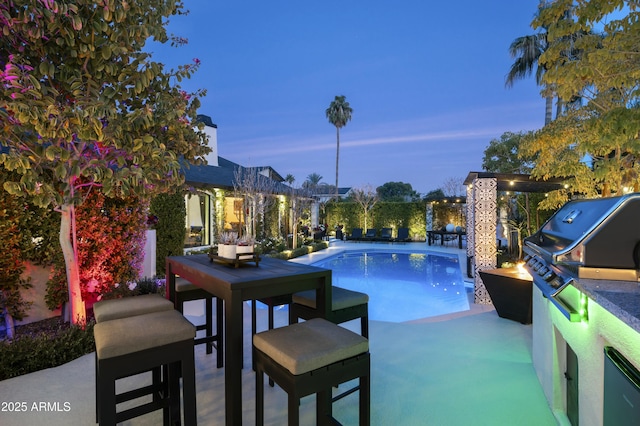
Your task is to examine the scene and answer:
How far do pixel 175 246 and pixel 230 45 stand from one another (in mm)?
46694

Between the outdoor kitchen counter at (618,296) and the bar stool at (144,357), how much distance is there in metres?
2.26

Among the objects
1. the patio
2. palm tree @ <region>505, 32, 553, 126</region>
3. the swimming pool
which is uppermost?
palm tree @ <region>505, 32, 553, 126</region>

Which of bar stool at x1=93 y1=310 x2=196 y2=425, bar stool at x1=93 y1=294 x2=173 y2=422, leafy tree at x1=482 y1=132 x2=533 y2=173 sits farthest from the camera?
leafy tree at x1=482 y1=132 x2=533 y2=173

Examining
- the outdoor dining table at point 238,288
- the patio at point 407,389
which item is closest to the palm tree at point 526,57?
the patio at point 407,389

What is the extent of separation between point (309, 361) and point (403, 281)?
8746 mm

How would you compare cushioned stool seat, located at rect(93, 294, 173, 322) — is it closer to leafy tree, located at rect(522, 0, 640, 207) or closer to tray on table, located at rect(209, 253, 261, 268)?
tray on table, located at rect(209, 253, 261, 268)

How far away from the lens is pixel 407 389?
2.96 m

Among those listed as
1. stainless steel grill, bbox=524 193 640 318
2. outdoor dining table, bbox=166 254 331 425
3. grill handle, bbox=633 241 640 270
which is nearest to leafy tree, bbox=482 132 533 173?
stainless steel grill, bbox=524 193 640 318

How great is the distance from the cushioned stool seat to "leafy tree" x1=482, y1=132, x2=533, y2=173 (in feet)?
54.0

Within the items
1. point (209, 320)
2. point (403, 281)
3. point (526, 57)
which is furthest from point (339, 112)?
point (209, 320)

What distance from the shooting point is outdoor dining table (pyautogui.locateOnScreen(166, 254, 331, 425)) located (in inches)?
82.1

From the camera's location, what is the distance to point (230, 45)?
46.3m

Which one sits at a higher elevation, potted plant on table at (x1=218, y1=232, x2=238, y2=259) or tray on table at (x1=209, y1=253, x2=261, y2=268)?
potted plant on table at (x1=218, y1=232, x2=238, y2=259)

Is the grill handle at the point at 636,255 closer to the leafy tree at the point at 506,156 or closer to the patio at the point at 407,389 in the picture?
the patio at the point at 407,389
